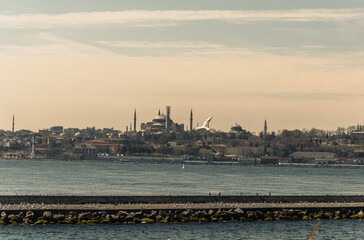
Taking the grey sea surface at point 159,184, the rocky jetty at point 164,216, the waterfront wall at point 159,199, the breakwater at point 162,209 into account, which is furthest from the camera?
the grey sea surface at point 159,184

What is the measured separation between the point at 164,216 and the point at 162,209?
0.74 meters

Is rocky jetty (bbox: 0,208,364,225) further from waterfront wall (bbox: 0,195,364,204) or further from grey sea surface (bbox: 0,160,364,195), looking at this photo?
grey sea surface (bbox: 0,160,364,195)

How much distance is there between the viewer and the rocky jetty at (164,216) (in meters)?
39.8

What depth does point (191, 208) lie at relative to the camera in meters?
43.9

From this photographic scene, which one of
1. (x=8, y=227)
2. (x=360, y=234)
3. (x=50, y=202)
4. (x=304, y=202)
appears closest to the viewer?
(x=8, y=227)

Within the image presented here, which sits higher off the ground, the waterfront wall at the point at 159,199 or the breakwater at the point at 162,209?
the waterfront wall at the point at 159,199

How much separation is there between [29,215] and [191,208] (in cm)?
939

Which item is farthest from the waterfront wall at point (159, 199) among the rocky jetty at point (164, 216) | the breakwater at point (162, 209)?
the rocky jetty at point (164, 216)

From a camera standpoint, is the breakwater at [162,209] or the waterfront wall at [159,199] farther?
the waterfront wall at [159,199]

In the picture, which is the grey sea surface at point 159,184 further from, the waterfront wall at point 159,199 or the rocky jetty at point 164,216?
the rocky jetty at point 164,216

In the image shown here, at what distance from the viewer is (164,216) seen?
139ft

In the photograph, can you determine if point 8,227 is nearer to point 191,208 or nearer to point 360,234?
point 191,208

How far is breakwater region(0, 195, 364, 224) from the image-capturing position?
132ft

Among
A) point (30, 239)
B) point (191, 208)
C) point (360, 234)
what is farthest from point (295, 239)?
point (30, 239)
